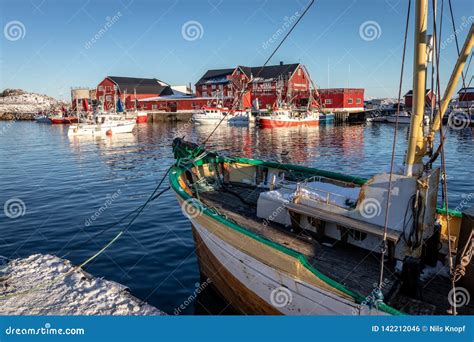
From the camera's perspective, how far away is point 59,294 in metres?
9.27

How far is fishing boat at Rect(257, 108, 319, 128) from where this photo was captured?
233 ft

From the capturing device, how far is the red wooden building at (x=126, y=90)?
98438 mm

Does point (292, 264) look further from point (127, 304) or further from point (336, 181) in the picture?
point (336, 181)

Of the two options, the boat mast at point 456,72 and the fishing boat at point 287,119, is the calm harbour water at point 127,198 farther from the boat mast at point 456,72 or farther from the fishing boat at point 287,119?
the fishing boat at point 287,119

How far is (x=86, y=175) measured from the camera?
91.4 ft

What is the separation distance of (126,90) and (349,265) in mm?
100624

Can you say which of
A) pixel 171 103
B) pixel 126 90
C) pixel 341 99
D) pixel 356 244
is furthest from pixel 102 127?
pixel 356 244

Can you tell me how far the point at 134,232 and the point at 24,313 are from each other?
23.5 ft

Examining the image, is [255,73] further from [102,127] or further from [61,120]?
[61,120]

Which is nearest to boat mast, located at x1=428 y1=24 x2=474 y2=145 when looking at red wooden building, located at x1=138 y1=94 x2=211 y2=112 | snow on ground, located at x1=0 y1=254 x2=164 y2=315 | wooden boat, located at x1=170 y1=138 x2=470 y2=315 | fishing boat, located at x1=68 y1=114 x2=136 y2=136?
wooden boat, located at x1=170 y1=138 x2=470 y2=315

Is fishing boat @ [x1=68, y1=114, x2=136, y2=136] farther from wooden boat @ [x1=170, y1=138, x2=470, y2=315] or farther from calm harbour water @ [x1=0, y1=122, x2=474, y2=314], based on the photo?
wooden boat @ [x1=170, y1=138, x2=470, y2=315]

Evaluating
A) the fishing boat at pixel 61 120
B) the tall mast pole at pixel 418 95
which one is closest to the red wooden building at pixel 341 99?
the fishing boat at pixel 61 120

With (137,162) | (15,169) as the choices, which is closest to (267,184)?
(137,162)

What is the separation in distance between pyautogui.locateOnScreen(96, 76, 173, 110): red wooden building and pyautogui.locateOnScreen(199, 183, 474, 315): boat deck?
298ft
